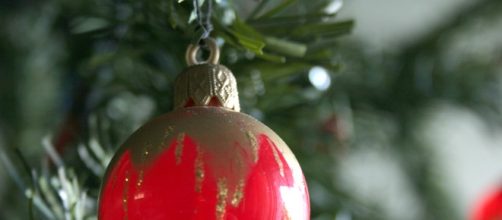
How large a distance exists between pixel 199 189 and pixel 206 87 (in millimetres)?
67

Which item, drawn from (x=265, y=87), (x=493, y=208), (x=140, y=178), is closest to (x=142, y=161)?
(x=140, y=178)

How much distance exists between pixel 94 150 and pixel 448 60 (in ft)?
1.35

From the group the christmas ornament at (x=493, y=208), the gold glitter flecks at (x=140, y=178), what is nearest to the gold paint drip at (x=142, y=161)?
the gold glitter flecks at (x=140, y=178)

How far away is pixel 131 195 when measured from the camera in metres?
0.29

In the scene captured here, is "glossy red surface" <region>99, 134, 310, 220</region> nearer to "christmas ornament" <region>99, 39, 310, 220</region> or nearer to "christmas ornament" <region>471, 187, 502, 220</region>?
"christmas ornament" <region>99, 39, 310, 220</region>

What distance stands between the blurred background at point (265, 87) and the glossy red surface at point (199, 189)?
0.21 feet

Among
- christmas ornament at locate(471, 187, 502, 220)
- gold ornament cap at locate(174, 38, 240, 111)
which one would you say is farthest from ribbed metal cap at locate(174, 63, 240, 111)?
christmas ornament at locate(471, 187, 502, 220)

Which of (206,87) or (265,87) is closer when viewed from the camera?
(206,87)

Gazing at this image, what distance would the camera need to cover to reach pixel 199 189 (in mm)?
281

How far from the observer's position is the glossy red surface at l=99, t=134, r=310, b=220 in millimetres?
280

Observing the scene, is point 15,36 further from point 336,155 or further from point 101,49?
point 336,155

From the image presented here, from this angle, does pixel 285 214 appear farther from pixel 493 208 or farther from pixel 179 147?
pixel 493 208

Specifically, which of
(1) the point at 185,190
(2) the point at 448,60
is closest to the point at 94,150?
(1) the point at 185,190

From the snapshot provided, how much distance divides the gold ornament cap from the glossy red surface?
0.15 ft
